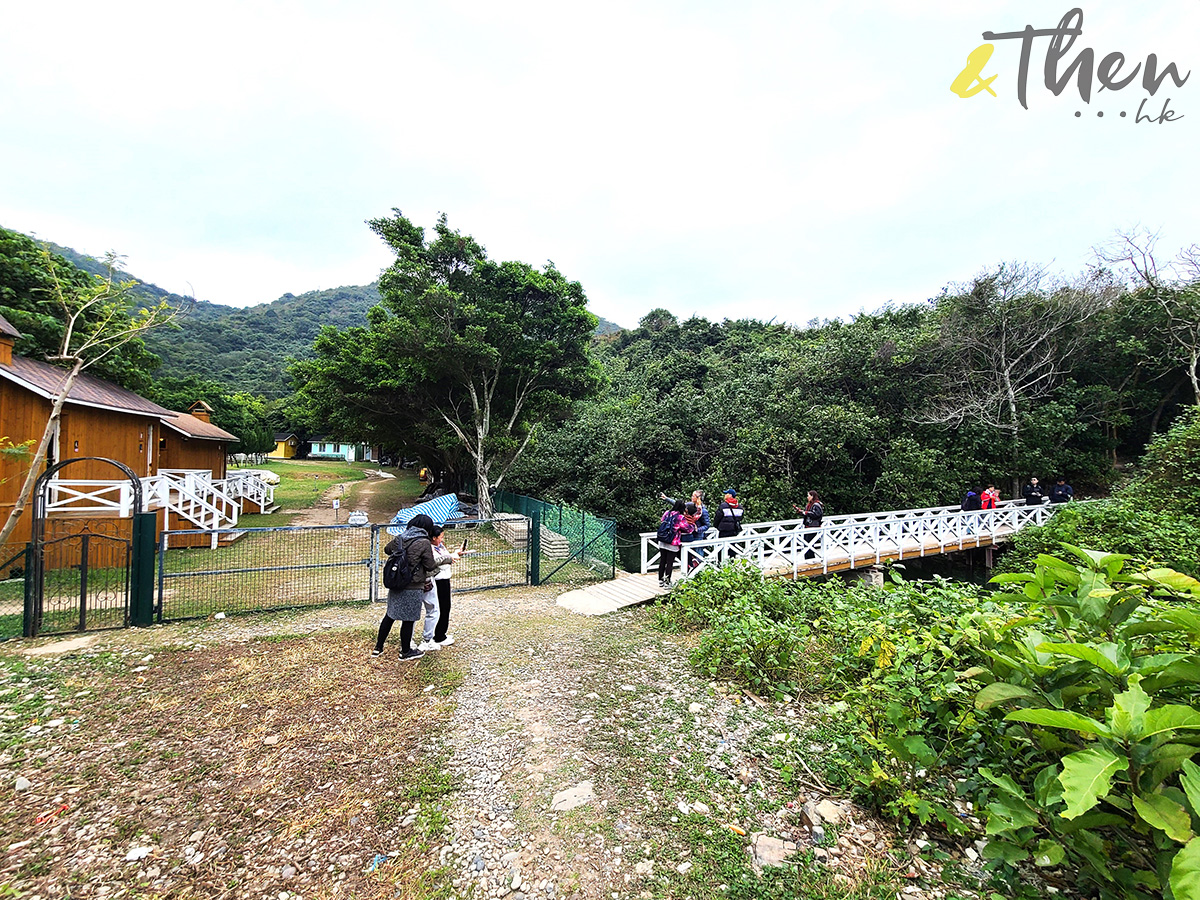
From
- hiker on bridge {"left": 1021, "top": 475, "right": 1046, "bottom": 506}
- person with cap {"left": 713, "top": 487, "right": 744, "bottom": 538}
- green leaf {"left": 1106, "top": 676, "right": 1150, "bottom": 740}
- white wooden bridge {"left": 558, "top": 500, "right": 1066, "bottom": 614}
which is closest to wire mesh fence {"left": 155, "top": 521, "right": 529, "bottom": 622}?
white wooden bridge {"left": 558, "top": 500, "right": 1066, "bottom": 614}

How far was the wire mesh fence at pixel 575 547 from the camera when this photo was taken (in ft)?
30.1

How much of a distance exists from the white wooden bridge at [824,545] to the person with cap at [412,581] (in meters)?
2.97

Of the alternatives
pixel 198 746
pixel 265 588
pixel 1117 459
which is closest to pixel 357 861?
pixel 198 746

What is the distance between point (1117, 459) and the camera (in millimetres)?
18562

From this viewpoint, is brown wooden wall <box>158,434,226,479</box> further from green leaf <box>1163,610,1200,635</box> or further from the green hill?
green leaf <box>1163,610,1200,635</box>

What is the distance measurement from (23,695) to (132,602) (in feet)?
6.25

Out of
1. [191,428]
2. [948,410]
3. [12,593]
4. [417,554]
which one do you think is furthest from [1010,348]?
[191,428]

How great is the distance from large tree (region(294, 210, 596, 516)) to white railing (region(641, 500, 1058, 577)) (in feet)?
24.1

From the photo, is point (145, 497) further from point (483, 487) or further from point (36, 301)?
point (483, 487)

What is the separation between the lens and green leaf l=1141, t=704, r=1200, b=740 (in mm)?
1510

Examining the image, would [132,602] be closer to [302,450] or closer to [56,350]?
[56,350]

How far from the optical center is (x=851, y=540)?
35.2 feet

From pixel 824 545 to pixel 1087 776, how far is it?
30.6 feet

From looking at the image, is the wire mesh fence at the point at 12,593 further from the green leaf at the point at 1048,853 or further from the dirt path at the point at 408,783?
the green leaf at the point at 1048,853
